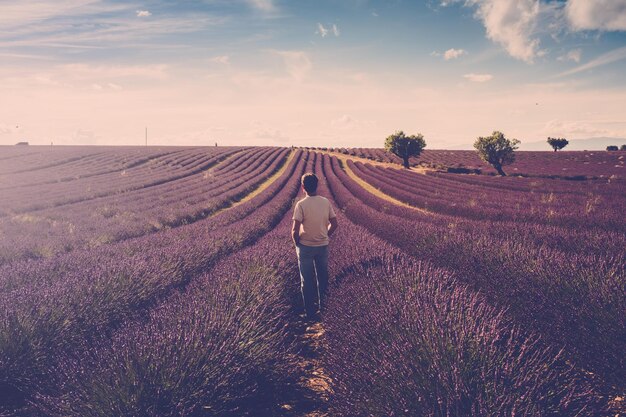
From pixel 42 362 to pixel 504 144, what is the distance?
3499 cm

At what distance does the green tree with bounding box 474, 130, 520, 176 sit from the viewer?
31609mm

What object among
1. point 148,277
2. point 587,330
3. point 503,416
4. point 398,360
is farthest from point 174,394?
point 587,330

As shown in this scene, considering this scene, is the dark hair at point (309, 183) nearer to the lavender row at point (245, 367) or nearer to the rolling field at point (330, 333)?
the rolling field at point (330, 333)

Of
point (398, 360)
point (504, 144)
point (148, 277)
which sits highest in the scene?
point (504, 144)

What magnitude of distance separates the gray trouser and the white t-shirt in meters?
0.08

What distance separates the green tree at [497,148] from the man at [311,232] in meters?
32.1

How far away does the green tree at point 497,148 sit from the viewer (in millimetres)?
31609

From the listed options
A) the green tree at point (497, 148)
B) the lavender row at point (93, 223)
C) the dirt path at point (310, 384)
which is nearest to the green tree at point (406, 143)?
the green tree at point (497, 148)

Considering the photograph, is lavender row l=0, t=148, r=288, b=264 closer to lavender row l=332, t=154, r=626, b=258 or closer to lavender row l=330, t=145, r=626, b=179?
lavender row l=332, t=154, r=626, b=258

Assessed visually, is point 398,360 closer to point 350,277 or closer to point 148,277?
point 350,277

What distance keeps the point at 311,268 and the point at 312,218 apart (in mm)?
604

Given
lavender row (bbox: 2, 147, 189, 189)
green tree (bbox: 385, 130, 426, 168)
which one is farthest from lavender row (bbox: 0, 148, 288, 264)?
green tree (bbox: 385, 130, 426, 168)

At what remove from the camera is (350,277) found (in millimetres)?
3742

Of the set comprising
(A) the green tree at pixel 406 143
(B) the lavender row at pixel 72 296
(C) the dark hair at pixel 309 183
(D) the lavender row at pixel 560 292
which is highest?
(A) the green tree at pixel 406 143
